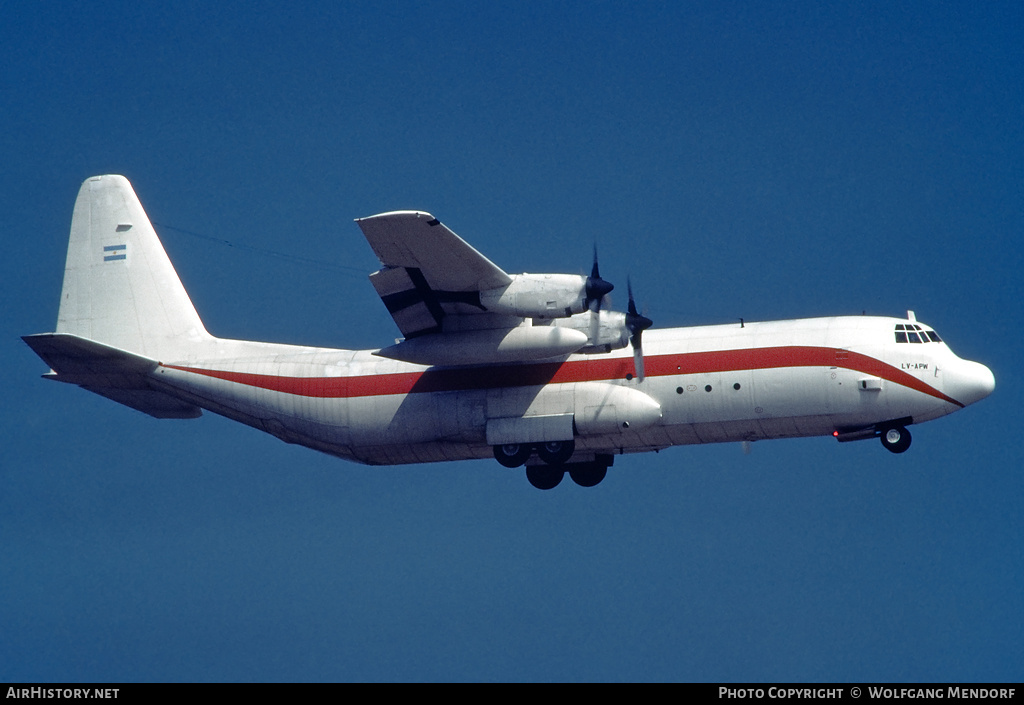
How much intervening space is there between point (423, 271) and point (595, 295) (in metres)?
3.31

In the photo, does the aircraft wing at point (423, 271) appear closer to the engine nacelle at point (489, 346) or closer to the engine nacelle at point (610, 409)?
the engine nacelle at point (489, 346)

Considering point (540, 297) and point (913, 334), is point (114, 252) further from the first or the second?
point (913, 334)

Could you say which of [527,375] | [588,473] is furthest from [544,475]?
[527,375]

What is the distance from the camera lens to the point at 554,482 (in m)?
30.9

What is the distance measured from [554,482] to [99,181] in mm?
12636

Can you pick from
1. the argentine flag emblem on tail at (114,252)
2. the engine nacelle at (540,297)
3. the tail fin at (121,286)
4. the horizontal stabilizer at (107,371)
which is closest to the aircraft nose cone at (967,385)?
the engine nacelle at (540,297)

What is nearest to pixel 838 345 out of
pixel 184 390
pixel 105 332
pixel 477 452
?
pixel 477 452

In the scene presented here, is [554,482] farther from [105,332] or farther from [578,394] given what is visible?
[105,332]

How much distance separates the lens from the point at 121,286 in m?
32.3

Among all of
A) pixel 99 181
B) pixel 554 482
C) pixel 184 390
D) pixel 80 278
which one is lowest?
pixel 554 482

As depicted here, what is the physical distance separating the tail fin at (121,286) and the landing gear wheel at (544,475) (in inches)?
308

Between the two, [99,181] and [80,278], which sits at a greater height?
[99,181]
